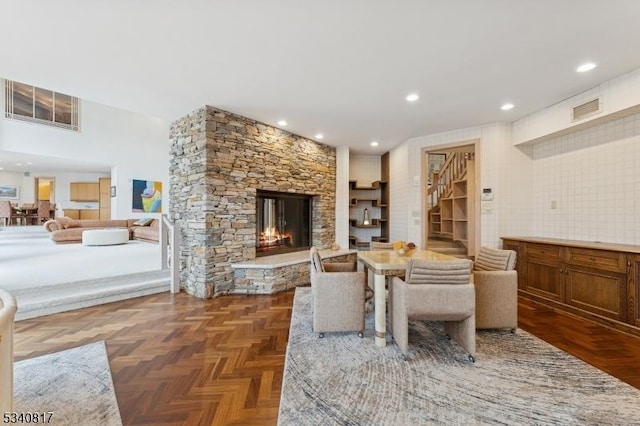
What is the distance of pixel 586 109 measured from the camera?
10.3 ft

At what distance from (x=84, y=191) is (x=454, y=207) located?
1293 cm

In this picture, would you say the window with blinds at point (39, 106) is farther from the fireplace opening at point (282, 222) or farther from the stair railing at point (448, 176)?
the stair railing at point (448, 176)

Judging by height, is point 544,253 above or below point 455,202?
below

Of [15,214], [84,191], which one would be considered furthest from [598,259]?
[15,214]

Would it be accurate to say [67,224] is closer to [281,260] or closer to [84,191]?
[84,191]

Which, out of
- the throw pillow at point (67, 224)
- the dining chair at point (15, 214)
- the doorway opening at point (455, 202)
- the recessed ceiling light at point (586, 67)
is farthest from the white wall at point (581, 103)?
the dining chair at point (15, 214)

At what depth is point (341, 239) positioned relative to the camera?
18.8ft

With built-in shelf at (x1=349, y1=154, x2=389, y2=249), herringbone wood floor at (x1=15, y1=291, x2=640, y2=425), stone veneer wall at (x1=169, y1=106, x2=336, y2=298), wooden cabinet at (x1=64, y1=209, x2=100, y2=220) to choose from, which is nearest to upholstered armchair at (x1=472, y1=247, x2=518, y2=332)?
herringbone wood floor at (x1=15, y1=291, x2=640, y2=425)

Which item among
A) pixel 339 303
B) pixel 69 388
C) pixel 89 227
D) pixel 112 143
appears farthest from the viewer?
pixel 112 143

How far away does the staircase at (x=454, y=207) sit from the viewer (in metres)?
5.05

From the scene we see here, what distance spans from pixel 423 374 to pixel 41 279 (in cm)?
450

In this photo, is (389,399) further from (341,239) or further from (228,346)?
(341,239)

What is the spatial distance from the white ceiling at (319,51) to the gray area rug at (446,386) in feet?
8.19

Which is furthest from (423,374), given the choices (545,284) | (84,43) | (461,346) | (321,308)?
(84,43)
